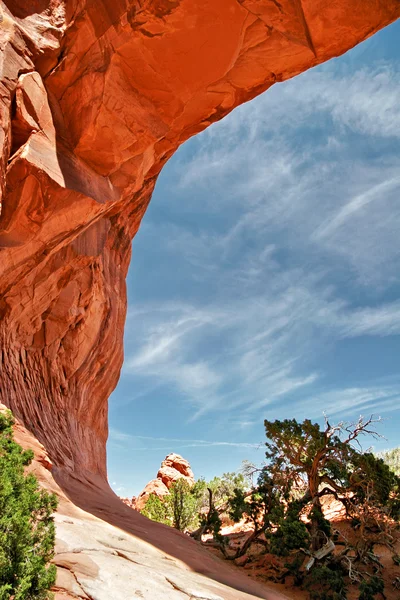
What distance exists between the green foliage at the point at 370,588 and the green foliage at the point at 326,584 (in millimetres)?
620

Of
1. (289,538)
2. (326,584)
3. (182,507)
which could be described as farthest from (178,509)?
(326,584)

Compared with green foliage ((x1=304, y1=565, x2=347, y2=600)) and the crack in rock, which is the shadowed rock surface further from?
green foliage ((x1=304, y1=565, x2=347, y2=600))

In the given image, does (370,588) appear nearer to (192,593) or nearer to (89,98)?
(192,593)

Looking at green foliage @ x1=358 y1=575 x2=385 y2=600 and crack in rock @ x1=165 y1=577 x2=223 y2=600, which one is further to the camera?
green foliage @ x1=358 y1=575 x2=385 y2=600

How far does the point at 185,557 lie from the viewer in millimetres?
9312

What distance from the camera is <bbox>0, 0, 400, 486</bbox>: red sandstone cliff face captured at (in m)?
9.02

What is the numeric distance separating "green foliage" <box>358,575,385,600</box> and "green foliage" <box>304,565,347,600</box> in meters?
0.62

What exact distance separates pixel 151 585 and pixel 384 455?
4253 cm

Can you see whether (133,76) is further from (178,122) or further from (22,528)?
(22,528)

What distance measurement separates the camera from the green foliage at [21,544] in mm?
4156

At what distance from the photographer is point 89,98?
33.5 feet

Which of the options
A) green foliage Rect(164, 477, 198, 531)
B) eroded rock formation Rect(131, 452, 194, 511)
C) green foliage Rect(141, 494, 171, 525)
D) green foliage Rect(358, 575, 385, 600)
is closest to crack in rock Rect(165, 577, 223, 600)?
green foliage Rect(358, 575, 385, 600)

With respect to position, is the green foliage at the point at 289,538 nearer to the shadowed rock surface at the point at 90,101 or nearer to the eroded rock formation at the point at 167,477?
the shadowed rock surface at the point at 90,101

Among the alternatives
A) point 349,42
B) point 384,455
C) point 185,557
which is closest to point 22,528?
point 185,557
